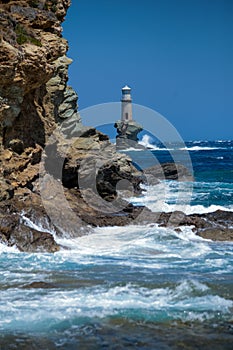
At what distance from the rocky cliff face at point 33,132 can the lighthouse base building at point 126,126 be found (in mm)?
57468

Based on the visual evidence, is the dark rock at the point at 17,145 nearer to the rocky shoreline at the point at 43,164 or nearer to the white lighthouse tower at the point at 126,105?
the rocky shoreline at the point at 43,164

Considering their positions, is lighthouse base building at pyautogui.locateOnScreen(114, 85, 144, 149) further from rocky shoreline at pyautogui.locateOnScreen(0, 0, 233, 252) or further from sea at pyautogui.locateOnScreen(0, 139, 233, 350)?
sea at pyautogui.locateOnScreen(0, 139, 233, 350)

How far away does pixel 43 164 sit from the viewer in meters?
19.0

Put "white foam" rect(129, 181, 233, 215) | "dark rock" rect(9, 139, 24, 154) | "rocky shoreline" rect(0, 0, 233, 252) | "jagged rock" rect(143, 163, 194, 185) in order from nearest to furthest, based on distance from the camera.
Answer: "rocky shoreline" rect(0, 0, 233, 252) → "dark rock" rect(9, 139, 24, 154) → "white foam" rect(129, 181, 233, 215) → "jagged rock" rect(143, 163, 194, 185)

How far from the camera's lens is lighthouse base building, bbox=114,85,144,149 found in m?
81.4

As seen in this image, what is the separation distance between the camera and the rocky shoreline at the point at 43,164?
14.6 metres

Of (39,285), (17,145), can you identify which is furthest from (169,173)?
(39,285)

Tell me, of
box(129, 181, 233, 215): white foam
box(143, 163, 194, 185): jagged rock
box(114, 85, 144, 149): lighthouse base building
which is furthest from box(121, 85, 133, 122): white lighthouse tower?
box(129, 181, 233, 215): white foam

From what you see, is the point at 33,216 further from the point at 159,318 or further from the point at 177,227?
the point at 159,318

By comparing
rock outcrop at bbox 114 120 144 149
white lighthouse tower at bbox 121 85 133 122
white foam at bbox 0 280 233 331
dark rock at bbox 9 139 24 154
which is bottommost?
white foam at bbox 0 280 233 331

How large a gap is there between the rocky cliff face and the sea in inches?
54.7

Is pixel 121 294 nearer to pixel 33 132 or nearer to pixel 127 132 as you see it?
pixel 33 132

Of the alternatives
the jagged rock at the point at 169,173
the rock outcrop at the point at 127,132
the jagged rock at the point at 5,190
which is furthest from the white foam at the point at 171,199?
the rock outcrop at the point at 127,132

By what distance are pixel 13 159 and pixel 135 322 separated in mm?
10522
